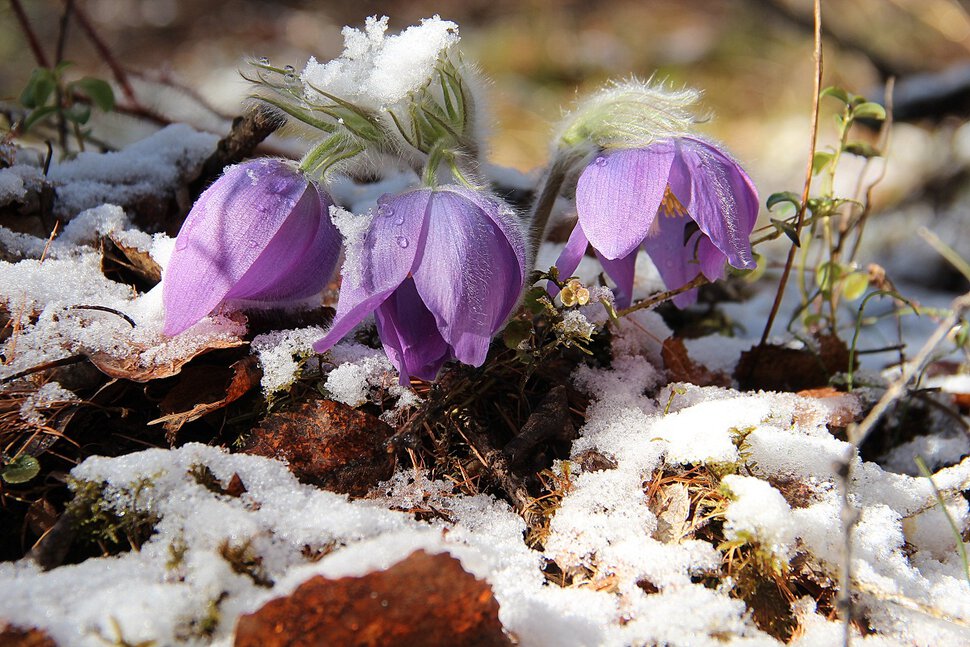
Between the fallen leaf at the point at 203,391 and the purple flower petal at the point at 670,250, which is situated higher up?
the purple flower petal at the point at 670,250

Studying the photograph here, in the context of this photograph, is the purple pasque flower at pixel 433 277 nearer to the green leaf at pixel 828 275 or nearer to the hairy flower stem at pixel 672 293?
the hairy flower stem at pixel 672 293

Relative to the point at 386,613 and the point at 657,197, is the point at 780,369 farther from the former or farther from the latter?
the point at 386,613

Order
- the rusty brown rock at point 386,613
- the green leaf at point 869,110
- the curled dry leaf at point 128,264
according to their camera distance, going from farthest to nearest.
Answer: the green leaf at point 869,110 → the curled dry leaf at point 128,264 → the rusty brown rock at point 386,613

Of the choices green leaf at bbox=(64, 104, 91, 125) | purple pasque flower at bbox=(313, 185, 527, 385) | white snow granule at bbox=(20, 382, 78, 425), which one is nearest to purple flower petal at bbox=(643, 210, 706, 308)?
purple pasque flower at bbox=(313, 185, 527, 385)

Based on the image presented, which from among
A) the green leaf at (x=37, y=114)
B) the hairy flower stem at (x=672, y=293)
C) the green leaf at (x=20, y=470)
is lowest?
the green leaf at (x=20, y=470)

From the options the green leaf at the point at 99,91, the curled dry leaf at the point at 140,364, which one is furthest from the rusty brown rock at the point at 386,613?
the green leaf at the point at 99,91

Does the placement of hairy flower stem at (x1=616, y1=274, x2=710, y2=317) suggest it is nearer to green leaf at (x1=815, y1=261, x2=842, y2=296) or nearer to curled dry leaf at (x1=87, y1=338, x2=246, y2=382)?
green leaf at (x1=815, y1=261, x2=842, y2=296)
